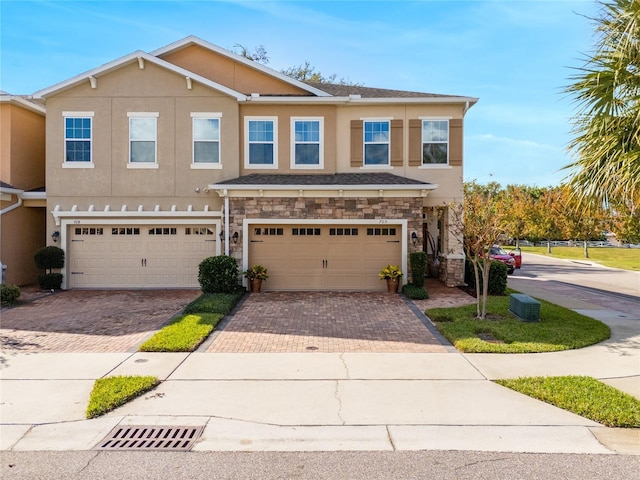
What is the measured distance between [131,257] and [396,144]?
10259mm

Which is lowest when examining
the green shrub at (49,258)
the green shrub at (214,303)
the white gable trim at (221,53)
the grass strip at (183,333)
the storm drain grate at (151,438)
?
the storm drain grate at (151,438)

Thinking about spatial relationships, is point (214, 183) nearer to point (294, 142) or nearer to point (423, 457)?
point (294, 142)

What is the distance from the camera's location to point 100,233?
15.2 meters

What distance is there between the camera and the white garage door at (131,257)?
49.7 feet

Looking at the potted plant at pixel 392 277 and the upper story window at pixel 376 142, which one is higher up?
the upper story window at pixel 376 142

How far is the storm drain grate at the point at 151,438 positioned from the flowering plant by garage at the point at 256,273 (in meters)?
9.21

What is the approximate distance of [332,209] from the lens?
571 inches

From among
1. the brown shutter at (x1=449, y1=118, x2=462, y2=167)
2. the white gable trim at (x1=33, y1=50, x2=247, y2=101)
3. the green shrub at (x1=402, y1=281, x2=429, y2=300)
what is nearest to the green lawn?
the brown shutter at (x1=449, y1=118, x2=462, y2=167)

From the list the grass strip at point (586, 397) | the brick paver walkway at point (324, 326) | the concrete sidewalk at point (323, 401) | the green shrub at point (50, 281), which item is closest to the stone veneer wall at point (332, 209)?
the brick paver walkway at point (324, 326)

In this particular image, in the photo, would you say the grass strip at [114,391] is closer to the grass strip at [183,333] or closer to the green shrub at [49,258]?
the grass strip at [183,333]

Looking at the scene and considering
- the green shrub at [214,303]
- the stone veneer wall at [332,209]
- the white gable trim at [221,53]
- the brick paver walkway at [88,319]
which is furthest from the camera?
the white gable trim at [221,53]

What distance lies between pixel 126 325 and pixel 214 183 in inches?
254

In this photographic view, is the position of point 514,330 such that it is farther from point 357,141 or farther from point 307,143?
point 307,143

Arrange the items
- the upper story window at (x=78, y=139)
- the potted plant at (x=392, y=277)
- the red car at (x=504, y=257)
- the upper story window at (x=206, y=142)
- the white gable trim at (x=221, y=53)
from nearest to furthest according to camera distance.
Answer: the potted plant at (x=392, y=277) < the upper story window at (x=78, y=139) < the upper story window at (x=206, y=142) < the white gable trim at (x=221, y=53) < the red car at (x=504, y=257)
